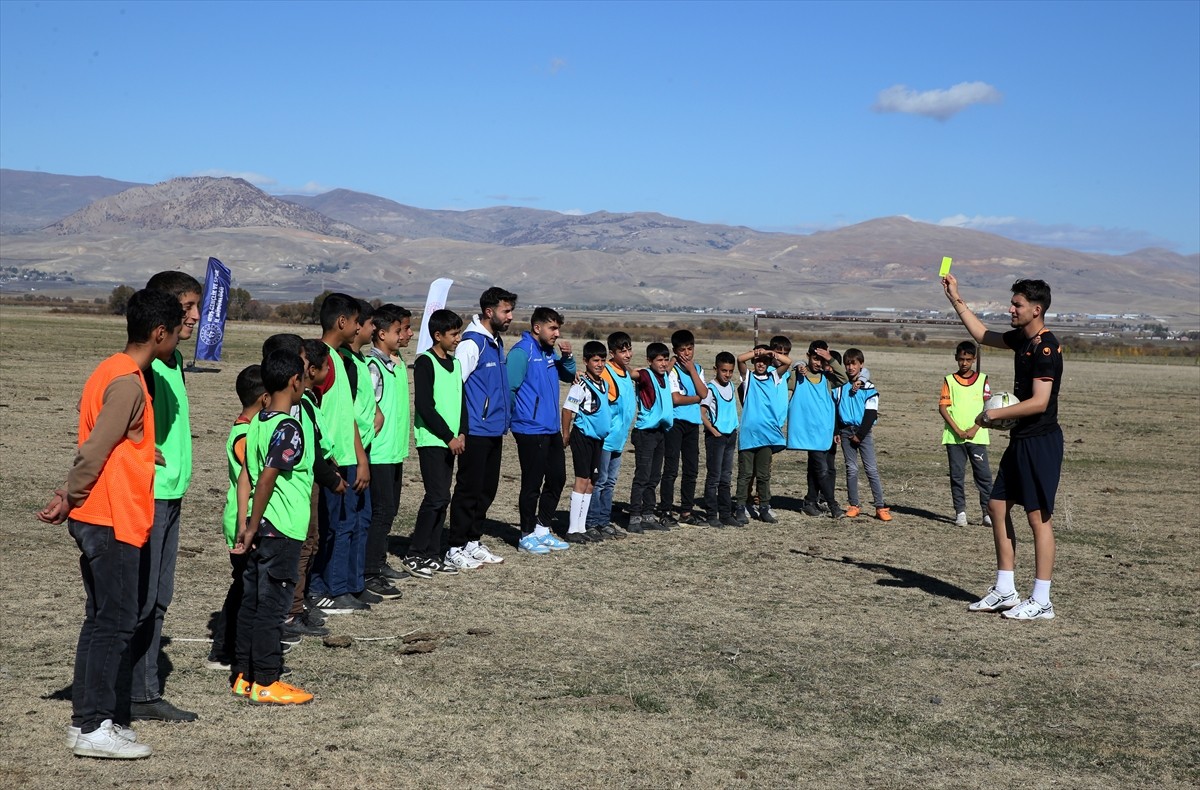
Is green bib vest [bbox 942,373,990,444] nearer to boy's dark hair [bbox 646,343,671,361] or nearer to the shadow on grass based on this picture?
the shadow on grass

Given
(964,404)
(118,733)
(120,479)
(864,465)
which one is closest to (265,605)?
(118,733)

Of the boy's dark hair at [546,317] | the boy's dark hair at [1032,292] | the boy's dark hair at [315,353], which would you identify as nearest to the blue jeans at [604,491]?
the boy's dark hair at [546,317]

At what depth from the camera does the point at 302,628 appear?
7430 mm

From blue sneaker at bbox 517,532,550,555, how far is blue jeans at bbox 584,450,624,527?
88 centimetres

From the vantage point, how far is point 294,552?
20.2 feet

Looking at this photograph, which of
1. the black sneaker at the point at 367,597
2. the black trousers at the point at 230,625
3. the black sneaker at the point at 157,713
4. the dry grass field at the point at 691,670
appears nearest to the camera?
the dry grass field at the point at 691,670

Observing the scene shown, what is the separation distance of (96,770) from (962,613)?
596 centimetres

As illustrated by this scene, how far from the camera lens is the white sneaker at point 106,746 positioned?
511cm

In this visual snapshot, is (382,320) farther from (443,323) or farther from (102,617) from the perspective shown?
(102,617)

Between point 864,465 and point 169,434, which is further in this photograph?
point 864,465

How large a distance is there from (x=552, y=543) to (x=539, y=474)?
658 millimetres

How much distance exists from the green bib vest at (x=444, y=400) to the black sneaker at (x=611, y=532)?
99.8 inches

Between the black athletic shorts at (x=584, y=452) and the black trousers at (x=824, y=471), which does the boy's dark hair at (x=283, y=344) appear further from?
the black trousers at (x=824, y=471)

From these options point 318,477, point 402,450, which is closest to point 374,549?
point 402,450
